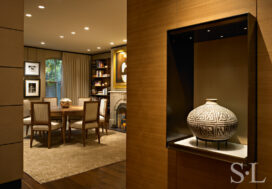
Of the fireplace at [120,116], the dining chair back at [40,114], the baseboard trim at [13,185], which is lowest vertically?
the baseboard trim at [13,185]

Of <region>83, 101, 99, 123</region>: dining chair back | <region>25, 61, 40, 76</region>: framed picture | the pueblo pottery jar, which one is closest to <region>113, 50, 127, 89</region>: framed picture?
<region>83, 101, 99, 123</region>: dining chair back

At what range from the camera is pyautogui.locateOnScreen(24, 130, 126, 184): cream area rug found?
10.4ft

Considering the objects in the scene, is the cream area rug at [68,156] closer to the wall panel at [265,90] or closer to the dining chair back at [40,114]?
the dining chair back at [40,114]

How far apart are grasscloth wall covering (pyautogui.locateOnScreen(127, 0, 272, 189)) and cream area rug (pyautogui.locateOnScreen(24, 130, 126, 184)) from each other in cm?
178

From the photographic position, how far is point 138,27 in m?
1.71

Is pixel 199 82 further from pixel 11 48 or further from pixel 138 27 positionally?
pixel 11 48

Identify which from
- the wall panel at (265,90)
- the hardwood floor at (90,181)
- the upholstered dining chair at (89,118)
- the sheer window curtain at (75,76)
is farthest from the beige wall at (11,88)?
the sheer window curtain at (75,76)

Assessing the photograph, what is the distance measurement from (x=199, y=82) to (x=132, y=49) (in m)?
0.61

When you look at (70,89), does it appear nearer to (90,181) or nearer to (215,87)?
(90,181)

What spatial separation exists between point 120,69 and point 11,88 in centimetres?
473

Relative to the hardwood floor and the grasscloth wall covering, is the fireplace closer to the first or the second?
the hardwood floor

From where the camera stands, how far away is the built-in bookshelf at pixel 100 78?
8.20 meters

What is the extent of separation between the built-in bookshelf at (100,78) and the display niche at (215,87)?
22.1 feet

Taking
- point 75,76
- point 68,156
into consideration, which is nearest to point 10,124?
point 68,156
